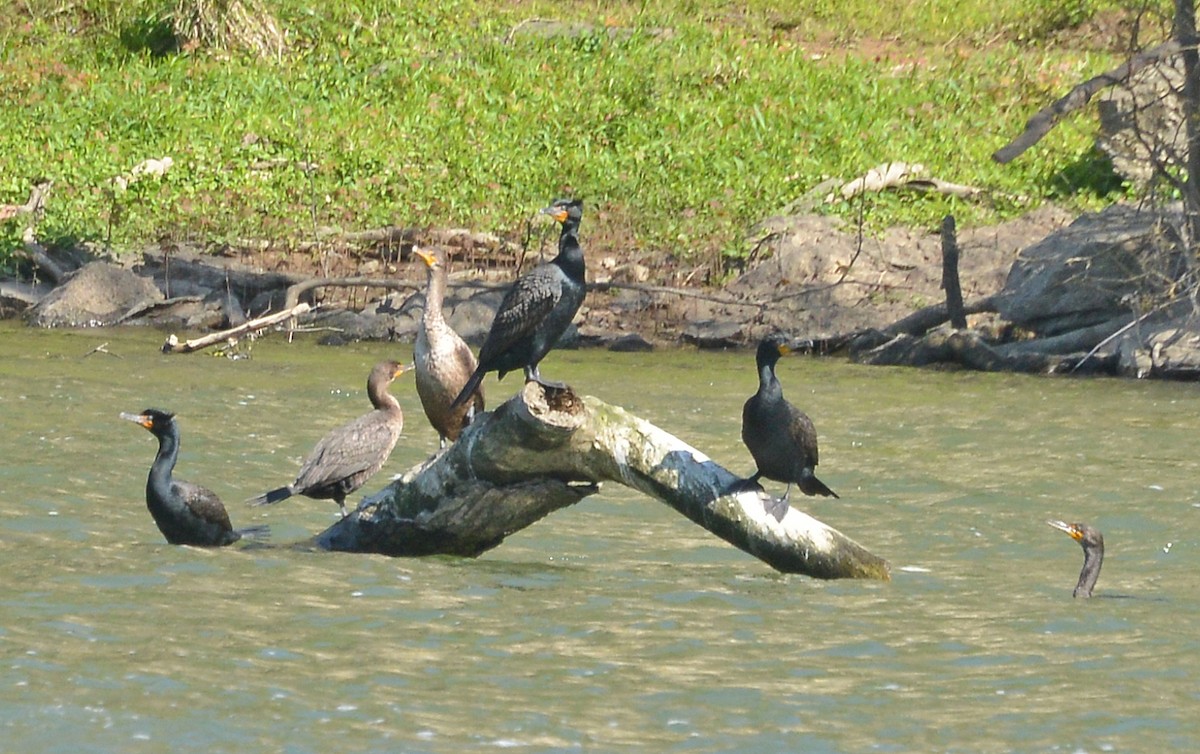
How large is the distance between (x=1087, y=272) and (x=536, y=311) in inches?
372

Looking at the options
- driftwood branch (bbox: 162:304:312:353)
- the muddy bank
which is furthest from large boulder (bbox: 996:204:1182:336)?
driftwood branch (bbox: 162:304:312:353)

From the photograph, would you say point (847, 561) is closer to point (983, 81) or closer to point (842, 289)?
point (842, 289)

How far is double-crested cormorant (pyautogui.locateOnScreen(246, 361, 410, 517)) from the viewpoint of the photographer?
8.98m

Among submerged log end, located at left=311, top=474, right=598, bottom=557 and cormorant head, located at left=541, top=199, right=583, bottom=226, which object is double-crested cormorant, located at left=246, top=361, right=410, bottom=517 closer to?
submerged log end, located at left=311, top=474, right=598, bottom=557

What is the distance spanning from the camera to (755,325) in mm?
18375

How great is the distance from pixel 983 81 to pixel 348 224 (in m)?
9.24

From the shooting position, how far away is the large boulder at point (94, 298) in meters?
18.7

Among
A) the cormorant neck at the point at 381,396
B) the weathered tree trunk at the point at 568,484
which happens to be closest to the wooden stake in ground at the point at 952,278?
the cormorant neck at the point at 381,396

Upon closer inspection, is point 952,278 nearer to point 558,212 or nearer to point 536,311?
point 558,212

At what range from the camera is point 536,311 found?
342 inches

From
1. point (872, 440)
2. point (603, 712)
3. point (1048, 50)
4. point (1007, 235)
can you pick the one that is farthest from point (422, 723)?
point (1048, 50)

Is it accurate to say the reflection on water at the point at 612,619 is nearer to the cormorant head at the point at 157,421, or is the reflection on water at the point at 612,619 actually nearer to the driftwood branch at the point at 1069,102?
the cormorant head at the point at 157,421

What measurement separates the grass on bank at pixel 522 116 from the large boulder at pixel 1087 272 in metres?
2.08

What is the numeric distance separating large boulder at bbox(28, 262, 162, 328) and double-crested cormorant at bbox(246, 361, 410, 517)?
33.2ft
